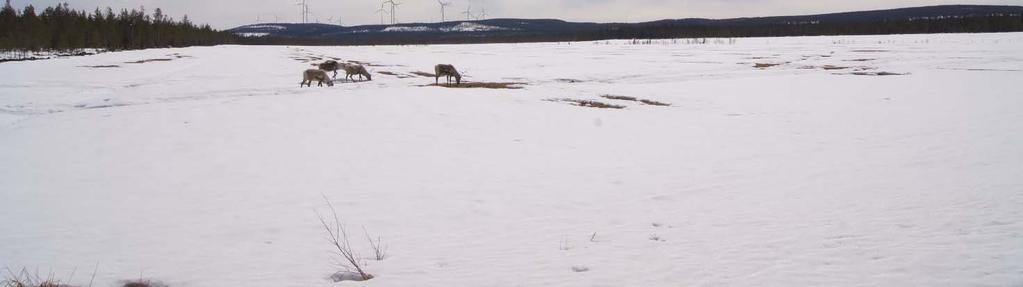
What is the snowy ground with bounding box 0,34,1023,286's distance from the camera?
5691mm

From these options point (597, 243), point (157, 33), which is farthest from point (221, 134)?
point (157, 33)

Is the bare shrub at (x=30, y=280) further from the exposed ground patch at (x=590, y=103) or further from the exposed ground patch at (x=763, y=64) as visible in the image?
the exposed ground patch at (x=763, y=64)

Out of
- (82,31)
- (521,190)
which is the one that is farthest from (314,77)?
(82,31)

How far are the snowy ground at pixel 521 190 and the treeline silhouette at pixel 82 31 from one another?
63122 millimetres

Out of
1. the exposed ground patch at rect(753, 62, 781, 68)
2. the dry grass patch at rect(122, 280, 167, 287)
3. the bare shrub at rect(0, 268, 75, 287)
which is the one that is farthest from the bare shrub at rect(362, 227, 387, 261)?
the exposed ground patch at rect(753, 62, 781, 68)

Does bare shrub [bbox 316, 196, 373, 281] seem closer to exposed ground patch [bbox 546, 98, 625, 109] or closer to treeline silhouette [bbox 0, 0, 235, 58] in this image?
exposed ground patch [bbox 546, 98, 625, 109]

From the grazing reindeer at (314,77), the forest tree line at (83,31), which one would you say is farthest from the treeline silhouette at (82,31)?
the grazing reindeer at (314,77)

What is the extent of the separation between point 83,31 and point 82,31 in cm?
64

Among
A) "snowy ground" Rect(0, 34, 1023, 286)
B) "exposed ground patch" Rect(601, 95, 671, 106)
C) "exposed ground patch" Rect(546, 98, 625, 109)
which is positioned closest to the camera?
"snowy ground" Rect(0, 34, 1023, 286)

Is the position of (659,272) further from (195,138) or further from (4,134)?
(4,134)

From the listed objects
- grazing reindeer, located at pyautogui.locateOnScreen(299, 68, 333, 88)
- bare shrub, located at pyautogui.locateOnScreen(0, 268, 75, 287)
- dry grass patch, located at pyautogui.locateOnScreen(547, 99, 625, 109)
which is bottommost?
bare shrub, located at pyautogui.locateOnScreen(0, 268, 75, 287)

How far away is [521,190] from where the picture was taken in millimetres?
9164

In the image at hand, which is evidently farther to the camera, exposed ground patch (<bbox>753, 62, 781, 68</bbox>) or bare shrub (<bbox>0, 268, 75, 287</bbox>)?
exposed ground patch (<bbox>753, 62, 781, 68</bbox>)

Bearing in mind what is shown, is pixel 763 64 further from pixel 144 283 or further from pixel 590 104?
pixel 144 283
